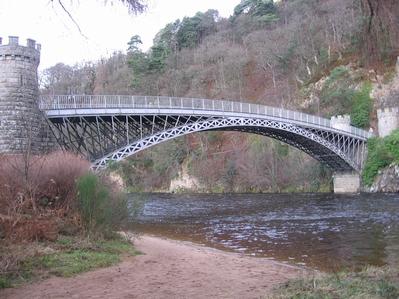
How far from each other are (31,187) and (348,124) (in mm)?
39216

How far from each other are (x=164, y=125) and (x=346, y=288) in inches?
1023

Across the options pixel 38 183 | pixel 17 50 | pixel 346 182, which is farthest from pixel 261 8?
pixel 38 183

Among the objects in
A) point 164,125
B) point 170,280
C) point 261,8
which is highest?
point 261,8

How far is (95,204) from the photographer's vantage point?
1141cm

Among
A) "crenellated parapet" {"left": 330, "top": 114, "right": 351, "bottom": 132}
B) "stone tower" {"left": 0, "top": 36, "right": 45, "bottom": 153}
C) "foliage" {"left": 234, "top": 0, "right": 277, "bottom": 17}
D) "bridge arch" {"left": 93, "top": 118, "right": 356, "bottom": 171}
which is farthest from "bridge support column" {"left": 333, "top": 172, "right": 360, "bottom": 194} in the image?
"foliage" {"left": 234, "top": 0, "right": 277, "bottom": 17}

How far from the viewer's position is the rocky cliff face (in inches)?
1533

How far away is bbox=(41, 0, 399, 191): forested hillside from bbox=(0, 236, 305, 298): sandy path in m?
18.3

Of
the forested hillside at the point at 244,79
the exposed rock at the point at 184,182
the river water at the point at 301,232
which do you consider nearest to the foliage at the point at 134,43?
the forested hillside at the point at 244,79

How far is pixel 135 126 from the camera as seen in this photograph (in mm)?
31438

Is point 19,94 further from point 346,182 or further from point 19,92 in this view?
point 346,182

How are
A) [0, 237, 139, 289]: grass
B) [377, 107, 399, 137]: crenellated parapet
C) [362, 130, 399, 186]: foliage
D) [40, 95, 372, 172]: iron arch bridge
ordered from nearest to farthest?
[0, 237, 139, 289]: grass, [40, 95, 372, 172]: iron arch bridge, [362, 130, 399, 186]: foliage, [377, 107, 399, 137]: crenellated parapet

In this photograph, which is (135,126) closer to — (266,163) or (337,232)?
(337,232)

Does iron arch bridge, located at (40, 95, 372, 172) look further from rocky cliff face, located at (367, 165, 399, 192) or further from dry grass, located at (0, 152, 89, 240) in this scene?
dry grass, located at (0, 152, 89, 240)

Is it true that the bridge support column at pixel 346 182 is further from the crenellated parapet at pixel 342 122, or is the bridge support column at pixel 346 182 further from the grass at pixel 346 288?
the grass at pixel 346 288
